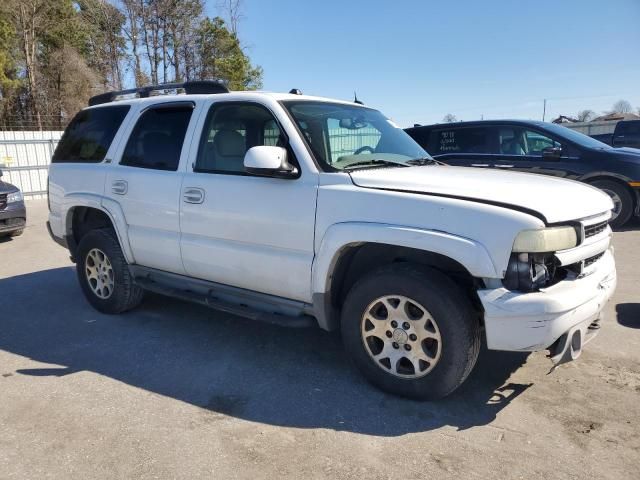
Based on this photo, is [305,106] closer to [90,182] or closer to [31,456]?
[90,182]

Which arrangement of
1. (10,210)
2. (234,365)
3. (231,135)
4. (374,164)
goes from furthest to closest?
(10,210) → (231,135) → (234,365) → (374,164)

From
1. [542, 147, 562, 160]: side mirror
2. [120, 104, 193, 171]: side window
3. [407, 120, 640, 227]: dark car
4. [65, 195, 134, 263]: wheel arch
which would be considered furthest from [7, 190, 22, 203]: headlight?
[542, 147, 562, 160]: side mirror

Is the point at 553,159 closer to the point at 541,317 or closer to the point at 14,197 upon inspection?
the point at 541,317

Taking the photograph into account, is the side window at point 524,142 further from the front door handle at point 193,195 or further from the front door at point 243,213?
the front door handle at point 193,195

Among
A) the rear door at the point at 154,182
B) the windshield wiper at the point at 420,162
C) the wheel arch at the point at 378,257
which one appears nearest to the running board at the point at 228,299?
the rear door at the point at 154,182

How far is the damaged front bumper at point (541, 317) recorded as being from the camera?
2.69 meters

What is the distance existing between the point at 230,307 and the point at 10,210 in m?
6.97

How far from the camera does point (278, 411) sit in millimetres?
3127

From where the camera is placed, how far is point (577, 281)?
115 inches

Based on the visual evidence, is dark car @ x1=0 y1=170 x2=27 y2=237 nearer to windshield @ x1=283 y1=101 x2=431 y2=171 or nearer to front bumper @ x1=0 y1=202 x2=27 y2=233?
front bumper @ x1=0 y1=202 x2=27 y2=233

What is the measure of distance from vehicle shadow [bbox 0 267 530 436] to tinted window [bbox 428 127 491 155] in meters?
5.53

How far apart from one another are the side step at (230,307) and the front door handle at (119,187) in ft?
2.61

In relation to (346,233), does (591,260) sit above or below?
below

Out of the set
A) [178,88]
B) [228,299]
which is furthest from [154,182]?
[228,299]
